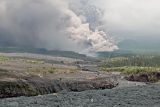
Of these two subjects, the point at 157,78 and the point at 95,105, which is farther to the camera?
the point at 157,78

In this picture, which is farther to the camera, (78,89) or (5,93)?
(78,89)

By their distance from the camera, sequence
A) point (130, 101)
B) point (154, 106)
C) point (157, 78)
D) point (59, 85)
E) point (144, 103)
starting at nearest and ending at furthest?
1. point (154, 106)
2. point (144, 103)
3. point (130, 101)
4. point (59, 85)
5. point (157, 78)

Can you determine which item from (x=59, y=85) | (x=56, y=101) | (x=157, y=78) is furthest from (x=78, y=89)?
(x=157, y=78)

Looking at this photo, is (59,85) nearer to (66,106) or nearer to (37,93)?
(37,93)

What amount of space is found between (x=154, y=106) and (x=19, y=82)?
32103 mm

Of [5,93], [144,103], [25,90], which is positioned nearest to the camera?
[144,103]

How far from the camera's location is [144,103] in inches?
2128

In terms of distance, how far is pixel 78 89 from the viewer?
87375 mm

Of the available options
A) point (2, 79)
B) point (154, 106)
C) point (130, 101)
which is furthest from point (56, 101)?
point (2, 79)

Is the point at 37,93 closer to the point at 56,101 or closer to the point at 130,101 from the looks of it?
the point at 56,101

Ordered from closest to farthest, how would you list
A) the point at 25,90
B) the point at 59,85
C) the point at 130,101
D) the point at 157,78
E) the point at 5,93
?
the point at 130,101 < the point at 5,93 < the point at 25,90 < the point at 59,85 < the point at 157,78

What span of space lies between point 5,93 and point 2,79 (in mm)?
6688

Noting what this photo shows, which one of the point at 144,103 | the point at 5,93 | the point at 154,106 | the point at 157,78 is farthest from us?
the point at 157,78

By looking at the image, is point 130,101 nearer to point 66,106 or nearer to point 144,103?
point 144,103
